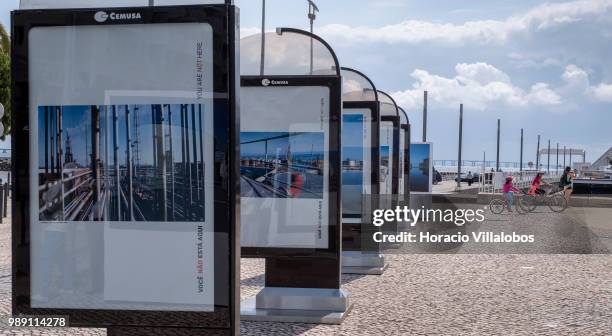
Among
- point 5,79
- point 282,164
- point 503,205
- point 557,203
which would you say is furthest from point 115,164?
point 5,79

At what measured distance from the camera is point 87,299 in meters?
3.84

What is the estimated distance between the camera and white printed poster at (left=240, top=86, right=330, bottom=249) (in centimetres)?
695

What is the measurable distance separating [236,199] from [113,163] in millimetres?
639

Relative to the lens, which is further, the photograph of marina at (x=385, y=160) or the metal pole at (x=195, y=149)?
the photograph of marina at (x=385, y=160)

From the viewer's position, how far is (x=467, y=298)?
27.1ft

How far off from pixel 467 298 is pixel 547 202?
17.0 metres

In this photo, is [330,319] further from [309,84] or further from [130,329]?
[130,329]

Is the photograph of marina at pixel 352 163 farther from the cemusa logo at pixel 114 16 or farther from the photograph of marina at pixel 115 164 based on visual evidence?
the cemusa logo at pixel 114 16

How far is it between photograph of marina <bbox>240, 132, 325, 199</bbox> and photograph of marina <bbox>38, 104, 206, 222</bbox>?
319 centimetres

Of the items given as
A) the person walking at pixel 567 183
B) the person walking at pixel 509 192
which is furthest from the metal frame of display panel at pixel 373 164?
the person walking at pixel 567 183

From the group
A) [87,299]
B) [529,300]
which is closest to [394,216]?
[529,300]

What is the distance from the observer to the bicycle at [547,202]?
77.6ft

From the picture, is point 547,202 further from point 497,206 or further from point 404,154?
point 404,154

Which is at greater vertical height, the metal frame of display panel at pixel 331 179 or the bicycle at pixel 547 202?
the metal frame of display panel at pixel 331 179
